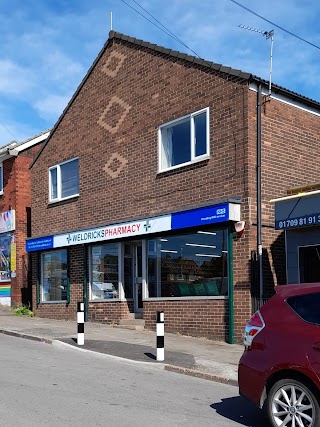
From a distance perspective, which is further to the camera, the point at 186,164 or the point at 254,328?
the point at 186,164

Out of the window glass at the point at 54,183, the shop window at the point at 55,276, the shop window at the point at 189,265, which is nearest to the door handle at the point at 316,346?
the shop window at the point at 189,265

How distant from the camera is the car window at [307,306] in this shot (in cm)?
571

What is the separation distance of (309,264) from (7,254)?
1328 cm

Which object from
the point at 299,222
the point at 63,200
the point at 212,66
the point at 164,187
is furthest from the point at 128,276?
the point at 299,222

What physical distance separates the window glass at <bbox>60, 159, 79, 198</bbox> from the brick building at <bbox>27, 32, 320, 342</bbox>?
0.13 ft

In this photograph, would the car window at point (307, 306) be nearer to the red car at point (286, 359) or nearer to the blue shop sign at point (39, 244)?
the red car at point (286, 359)

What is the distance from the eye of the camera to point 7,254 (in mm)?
21844

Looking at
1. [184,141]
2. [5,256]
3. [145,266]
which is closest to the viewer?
[184,141]

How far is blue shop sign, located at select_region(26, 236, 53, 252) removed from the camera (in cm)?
1833

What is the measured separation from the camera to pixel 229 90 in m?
13.3

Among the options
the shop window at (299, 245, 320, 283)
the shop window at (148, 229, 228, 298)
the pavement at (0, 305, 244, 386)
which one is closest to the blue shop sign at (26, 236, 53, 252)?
the pavement at (0, 305, 244, 386)

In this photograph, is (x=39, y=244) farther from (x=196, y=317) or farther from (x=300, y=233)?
(x=300, y=233)

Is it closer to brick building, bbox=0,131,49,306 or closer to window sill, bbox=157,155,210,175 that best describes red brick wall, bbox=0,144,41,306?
brick building, bbox=0,131,49,306

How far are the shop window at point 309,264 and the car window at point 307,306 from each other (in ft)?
21.2
